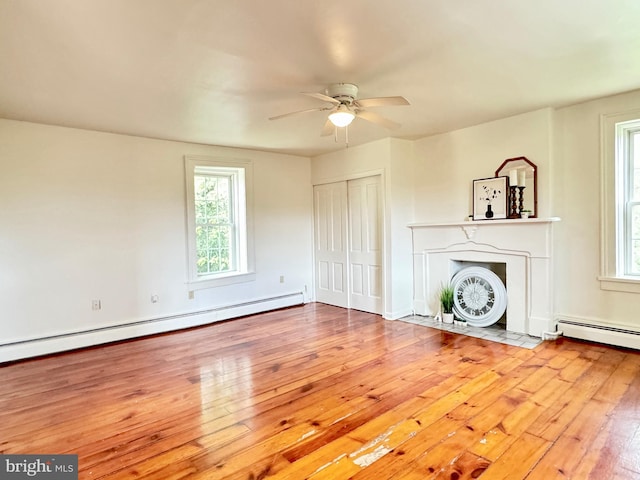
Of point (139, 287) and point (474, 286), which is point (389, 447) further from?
point (139, 287)

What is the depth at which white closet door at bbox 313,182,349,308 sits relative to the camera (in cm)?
572

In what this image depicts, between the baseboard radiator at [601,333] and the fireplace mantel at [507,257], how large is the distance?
0.17 metres

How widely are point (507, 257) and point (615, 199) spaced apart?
1.14m

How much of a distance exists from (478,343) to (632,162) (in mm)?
2358

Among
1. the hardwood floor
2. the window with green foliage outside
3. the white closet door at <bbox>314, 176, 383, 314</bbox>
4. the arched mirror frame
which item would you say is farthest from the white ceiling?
the hardwood floor

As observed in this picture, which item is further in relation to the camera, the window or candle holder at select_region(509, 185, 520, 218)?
candle holder at select_region(509, 185, 520, 218)

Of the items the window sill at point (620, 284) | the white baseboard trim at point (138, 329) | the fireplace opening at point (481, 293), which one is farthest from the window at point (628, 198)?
the white baseboard trim at point (138, 329)

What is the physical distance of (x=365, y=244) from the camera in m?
5.41

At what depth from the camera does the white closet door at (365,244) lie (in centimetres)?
523

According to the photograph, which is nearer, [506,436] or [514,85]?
[506,436]

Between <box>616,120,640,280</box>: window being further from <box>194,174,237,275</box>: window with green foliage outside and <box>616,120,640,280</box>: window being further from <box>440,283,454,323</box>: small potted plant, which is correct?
<box>194,174,237,275</box>: window with green foliage outside

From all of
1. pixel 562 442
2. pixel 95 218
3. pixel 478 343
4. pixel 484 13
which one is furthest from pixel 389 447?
pixel 95 218

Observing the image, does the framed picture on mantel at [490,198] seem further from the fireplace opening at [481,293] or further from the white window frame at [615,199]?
the white window frame at [615,199]

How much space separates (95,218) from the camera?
4168 millimetres
